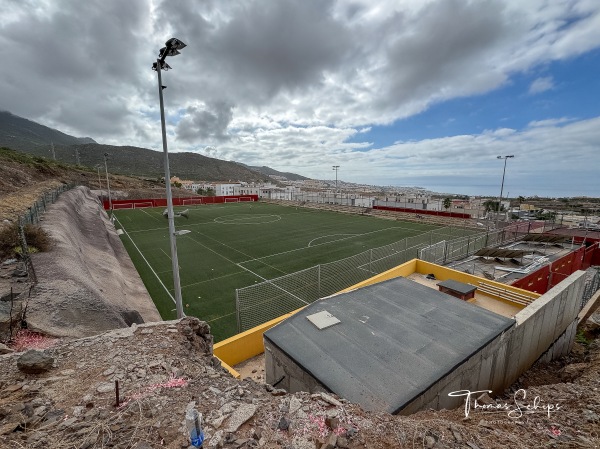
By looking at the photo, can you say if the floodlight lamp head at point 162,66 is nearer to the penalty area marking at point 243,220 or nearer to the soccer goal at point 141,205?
the penalty area marking at point 243,220

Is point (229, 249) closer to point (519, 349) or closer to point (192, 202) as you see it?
point (519, 349)

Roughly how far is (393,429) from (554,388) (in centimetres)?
505

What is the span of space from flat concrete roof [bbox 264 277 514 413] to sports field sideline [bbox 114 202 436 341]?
19.1 ft

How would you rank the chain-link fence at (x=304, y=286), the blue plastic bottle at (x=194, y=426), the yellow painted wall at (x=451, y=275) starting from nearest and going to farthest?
the blue plastic bottle at (x=194, y=426)
the chain-link fence at (x=304, y=286)
the yellow painted wall at (x=451, y=275)

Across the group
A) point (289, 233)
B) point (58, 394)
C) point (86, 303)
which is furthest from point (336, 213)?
point (58, 394)

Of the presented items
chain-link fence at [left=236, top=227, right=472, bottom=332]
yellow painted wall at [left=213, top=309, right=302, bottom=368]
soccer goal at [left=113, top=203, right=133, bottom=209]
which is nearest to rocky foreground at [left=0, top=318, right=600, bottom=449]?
yellow painted wall at [left=213, top=309, right=302, bottom=368]

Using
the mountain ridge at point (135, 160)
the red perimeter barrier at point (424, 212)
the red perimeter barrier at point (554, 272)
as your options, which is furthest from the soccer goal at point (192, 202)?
the mountain ridge at point (135, 160)

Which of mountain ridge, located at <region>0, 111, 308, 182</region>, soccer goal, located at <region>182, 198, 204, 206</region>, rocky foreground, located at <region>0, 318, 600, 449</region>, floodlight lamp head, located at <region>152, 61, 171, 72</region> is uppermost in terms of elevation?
mountain ridge, located at <region>0, 111, 308, 182</region>

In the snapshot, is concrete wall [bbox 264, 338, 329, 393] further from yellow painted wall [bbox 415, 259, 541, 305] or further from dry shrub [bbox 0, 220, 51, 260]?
dry shrub [bbox 0, 220, 51, 260]

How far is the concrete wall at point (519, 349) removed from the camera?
5969 mm

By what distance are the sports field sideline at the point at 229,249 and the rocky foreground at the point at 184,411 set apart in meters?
7.10

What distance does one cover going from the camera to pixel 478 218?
41.1 meters

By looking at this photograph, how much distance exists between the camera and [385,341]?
6824 mm

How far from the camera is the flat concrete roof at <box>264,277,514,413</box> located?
17.9 ft
